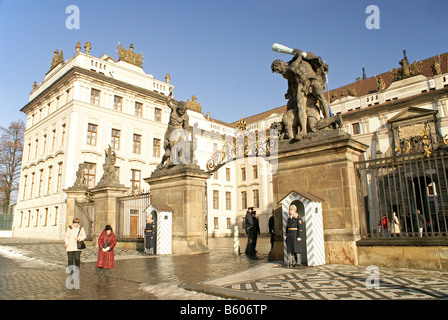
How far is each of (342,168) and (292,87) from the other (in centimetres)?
292

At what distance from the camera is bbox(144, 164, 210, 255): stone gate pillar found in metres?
12.5

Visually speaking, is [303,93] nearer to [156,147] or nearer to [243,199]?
[156,147]

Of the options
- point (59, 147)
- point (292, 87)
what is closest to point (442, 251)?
point (292, 87)

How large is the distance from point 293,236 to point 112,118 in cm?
2961

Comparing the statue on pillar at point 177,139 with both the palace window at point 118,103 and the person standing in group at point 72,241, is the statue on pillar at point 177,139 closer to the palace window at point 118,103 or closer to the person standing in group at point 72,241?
the person standing in group at point 72,241

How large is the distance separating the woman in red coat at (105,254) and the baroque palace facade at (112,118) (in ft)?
70.1

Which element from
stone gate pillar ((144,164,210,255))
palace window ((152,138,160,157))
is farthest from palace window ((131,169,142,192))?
stone gate pillar ((144,164,210,255))

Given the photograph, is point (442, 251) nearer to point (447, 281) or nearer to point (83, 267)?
point (447, 281)

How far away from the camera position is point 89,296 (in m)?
5.65

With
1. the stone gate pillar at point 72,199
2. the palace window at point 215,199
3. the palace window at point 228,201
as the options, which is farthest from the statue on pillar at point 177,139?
the palace window at point 228,201

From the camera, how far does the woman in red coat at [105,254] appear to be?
7.16 meters

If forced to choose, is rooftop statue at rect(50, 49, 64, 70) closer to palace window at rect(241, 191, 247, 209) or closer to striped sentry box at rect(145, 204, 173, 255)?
palace window at rect(241, 191, 247, 209)

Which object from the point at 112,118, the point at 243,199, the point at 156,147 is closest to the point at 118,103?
the point at 112,118

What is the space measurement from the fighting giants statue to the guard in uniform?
6.29m
